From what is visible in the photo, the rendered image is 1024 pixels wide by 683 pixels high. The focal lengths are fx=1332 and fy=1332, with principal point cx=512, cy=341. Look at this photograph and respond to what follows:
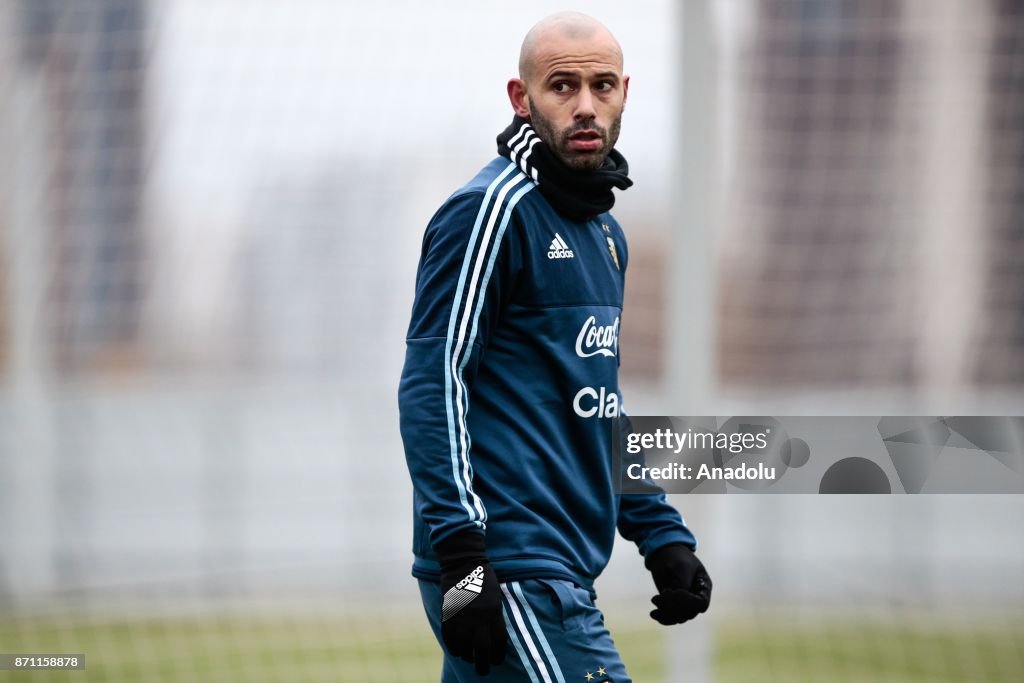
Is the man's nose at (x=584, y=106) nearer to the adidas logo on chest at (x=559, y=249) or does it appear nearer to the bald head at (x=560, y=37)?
the bald head at (x=560, y=37)

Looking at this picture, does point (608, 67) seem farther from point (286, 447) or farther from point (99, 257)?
point (286, 447)

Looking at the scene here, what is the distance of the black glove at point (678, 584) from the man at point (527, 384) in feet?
0.69

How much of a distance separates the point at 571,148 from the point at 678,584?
0.90m

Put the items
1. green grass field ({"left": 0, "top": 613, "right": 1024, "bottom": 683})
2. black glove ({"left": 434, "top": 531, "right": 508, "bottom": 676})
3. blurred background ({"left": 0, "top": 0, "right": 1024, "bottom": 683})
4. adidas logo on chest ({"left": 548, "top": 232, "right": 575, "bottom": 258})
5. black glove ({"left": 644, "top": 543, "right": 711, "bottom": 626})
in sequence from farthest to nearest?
blurred background ({"left": 0, "top": 0, "right": 1024, "bottom": 683})
green grass field ({"left": 0, "top": 613, "right": 1024, "bottom": 683})
black glove ({"left": 644, "top": 543, "right": 711, "bottom": 626})
adidas logo on chest ({"left": 548, "top": 232, "right": 575, "bottom": 258})
black glove ({"left": 434, "top": 531, "right": 508, "bottom": 676})

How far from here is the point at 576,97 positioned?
2445 millimetres

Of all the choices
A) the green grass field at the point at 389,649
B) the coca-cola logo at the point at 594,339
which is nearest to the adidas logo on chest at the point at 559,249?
the coca-cola logo at the point at 594,339

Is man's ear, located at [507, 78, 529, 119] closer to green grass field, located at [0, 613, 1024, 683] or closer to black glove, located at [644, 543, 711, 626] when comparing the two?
black glove, located at [644, 543, 711, 626]

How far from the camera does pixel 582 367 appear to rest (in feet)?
8.04

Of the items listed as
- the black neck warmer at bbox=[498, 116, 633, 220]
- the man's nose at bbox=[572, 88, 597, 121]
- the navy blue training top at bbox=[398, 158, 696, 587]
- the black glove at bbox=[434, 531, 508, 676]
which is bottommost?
the black glove at bbox=[434, 531, 508, 676]

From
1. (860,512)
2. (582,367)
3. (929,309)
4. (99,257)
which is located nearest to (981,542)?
(860,512)

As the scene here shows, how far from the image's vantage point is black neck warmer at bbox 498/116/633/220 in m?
2.43

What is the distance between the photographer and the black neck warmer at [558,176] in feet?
7.98

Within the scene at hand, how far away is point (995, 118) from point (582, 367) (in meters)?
4.66

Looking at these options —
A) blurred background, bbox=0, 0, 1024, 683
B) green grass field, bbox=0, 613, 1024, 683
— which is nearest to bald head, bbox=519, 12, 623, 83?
blurred background, bbox=0, 0, 1024, 683
